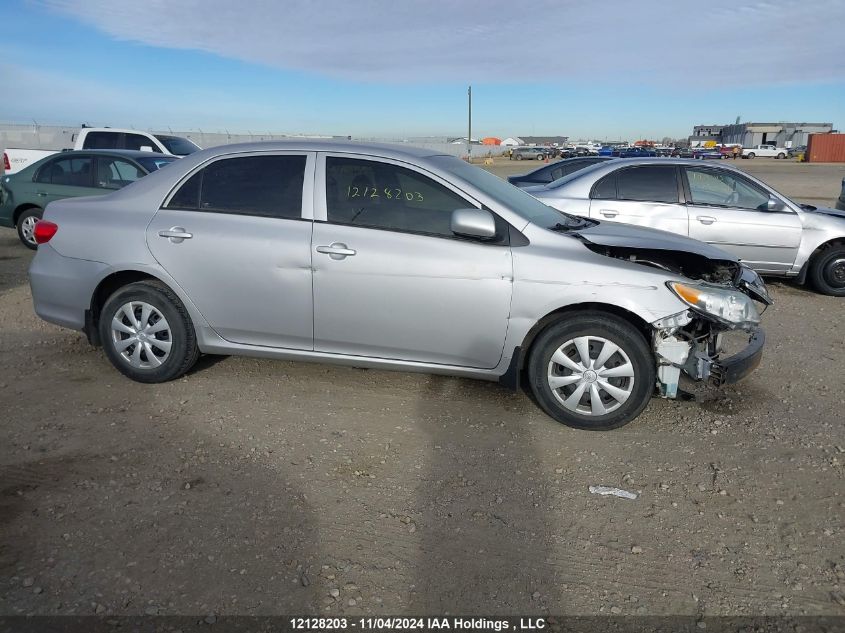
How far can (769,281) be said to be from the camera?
29.1ft

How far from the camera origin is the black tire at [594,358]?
393cm

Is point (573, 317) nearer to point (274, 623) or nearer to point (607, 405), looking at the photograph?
point (607, 405)

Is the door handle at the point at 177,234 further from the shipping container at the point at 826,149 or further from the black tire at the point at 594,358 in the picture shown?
the shipping container at the point at 826,149

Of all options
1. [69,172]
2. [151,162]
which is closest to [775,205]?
[151,162]

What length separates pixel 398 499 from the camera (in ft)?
10.9

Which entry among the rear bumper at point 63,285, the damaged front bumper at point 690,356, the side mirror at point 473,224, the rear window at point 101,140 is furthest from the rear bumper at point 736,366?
the rear window at point 101,140

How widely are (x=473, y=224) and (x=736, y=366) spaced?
6.02 feet

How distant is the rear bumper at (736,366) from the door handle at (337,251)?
2347mm

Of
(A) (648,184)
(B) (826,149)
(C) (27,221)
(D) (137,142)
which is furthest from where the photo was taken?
(B) (826,149)

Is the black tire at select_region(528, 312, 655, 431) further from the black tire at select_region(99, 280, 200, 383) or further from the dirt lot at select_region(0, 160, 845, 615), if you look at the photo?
the black tire at select_region(99, 280, 200, 383)

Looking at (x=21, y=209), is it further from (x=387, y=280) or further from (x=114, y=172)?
(x=387, y=280)

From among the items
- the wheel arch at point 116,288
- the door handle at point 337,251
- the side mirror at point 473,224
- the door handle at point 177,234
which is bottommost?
the wheel arch at point 116,288

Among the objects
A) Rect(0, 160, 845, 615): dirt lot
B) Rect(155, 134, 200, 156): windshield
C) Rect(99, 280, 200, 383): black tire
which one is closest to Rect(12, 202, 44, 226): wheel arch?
Rect(155, 134, 200, 156): windshield

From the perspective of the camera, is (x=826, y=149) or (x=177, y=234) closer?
(x=177, y=234)
